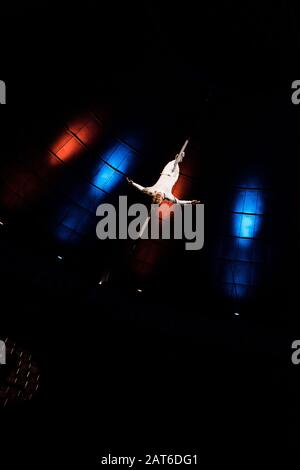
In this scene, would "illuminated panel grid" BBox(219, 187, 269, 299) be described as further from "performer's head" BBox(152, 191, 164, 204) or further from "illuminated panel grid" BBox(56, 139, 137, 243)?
"performer's head" BBox(152, 191, 164, 204)

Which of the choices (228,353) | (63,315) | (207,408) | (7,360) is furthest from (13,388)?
(228,353)

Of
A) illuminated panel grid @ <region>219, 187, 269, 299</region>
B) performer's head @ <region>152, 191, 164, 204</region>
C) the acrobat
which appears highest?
illuminated panel grid @ <region>219, 187, 269, 299</region>

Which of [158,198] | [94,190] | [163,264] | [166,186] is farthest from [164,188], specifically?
[163,264]

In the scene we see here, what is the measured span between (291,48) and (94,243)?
811 centimetres

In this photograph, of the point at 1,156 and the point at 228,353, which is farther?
the point at 1,156

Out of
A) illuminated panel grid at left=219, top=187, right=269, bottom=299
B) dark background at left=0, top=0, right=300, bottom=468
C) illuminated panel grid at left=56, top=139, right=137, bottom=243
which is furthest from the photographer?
illuminated panel grid at left=219, top=187, right=269, bottom=299

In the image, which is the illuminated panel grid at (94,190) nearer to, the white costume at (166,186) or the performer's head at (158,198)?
the white costume at (166,186)

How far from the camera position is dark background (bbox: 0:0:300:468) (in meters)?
6.82

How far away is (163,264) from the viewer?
463 inches

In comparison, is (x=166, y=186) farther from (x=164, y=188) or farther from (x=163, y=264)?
(x=163, y=264)

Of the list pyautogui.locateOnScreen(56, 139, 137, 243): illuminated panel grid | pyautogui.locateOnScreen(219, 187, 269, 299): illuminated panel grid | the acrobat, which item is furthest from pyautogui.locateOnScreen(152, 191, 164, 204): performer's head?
pyautogui.locateOnScreen(219, 187, 269, 299): illuminated panel grid

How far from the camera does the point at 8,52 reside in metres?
8.76

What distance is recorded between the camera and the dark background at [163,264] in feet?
22.4
